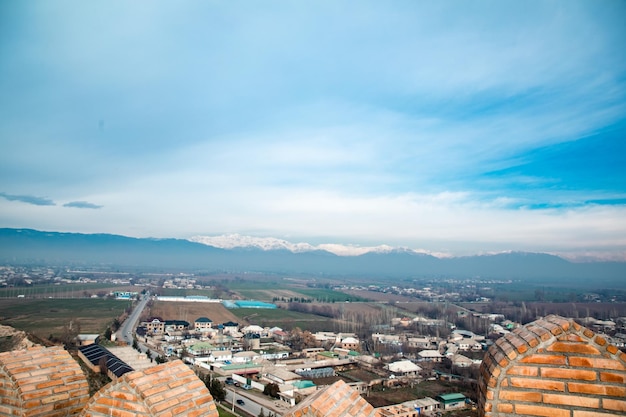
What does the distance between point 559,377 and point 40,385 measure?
297 centimetres

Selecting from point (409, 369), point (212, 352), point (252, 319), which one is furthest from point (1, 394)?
point (252, 319)

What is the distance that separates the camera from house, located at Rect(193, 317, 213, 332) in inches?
1411

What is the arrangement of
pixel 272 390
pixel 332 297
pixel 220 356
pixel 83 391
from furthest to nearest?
pixel 332 297
pixel 220 356
pixel 272 390
pixel 83 391

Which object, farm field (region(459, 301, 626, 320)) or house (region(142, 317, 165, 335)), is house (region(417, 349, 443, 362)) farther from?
house (region(142, 317, 165, 335))

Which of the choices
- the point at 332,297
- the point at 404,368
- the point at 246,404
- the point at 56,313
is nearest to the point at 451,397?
the point at 404,368

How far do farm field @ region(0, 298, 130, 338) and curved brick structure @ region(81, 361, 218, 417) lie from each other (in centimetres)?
2932

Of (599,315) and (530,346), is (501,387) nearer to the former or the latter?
(530,346)

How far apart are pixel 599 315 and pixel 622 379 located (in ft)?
161

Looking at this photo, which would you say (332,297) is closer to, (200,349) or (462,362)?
(200,349)

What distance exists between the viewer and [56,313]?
36375 millimetres

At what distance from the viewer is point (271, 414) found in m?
15.6

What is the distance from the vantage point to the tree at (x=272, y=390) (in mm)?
18617

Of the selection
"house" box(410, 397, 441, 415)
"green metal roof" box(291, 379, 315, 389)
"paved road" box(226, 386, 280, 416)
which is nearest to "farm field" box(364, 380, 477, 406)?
"house" box(410, 397, 441, 415)

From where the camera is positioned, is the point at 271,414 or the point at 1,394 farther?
the point at 271,414
